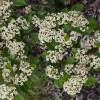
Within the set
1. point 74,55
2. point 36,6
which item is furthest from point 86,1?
point 74,55

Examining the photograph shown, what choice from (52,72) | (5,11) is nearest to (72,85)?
(52,72)

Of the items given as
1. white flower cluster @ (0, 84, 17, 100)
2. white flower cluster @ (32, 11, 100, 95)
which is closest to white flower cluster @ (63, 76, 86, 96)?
white flower cluster @ (32, 11, 100, 95)

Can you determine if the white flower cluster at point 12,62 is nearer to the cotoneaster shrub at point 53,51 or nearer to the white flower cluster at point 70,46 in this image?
the cotoneaster shrub at point 53,51

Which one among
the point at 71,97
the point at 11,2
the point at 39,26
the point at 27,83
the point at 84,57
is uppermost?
the point at 11,2

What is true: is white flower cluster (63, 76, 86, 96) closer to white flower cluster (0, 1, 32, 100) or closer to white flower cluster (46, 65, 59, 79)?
white flower cluster (46, 65, 59, 79)

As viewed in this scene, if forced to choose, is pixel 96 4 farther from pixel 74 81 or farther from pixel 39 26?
pixel 74 81

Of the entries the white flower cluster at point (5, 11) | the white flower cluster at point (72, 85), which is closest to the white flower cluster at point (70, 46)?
the white flower cluster at point (72, 85)

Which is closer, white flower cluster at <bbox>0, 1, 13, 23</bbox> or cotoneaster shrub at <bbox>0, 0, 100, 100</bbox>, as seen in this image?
cotoneaster shrub at <bbox>0, 0, 100, 100</bbox>

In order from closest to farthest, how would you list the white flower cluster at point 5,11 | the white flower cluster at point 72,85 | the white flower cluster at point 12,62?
the white flower cluster at point 72,85 → the white flower cluster at point 12,62 → the white flower cluster at point 5,11
